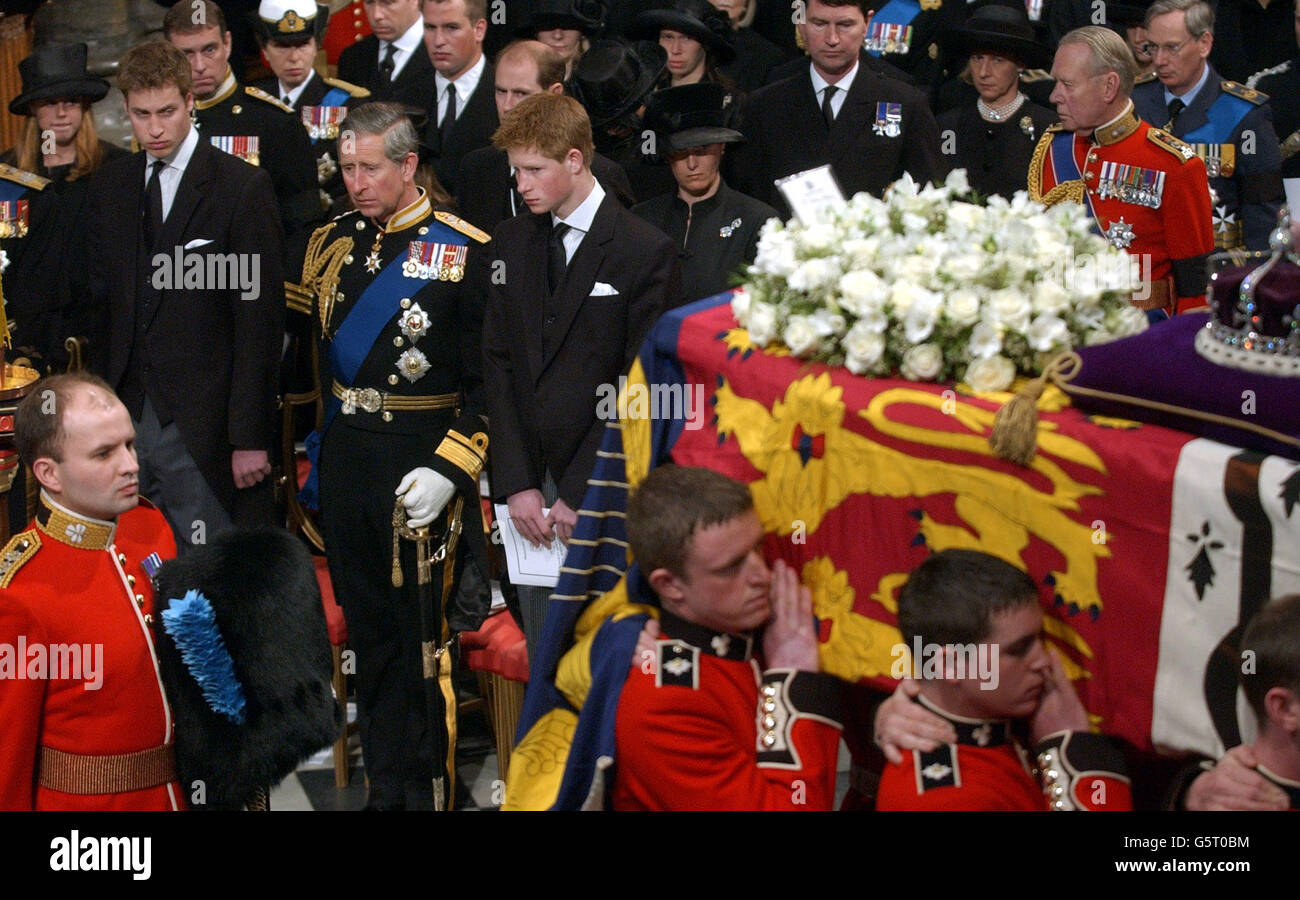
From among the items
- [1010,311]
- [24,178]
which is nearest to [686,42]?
[24,178]

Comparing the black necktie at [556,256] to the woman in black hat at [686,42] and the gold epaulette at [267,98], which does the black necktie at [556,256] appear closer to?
the woman in black hat at [686,42]

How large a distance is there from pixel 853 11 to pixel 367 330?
2.09 m

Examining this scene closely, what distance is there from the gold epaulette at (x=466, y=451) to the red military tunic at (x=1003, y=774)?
196cm

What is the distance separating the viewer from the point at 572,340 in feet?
13.7

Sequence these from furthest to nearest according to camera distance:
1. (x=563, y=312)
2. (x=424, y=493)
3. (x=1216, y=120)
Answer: (x=1216, y=120) → (x=424, y=493) → (x=563, y=312)

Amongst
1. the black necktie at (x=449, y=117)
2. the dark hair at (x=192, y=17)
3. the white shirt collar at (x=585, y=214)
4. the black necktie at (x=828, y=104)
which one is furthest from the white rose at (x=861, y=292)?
the dark hair at (x=192, y=17)

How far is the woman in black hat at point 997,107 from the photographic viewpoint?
5.99 m

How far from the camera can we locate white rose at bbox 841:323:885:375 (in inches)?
106

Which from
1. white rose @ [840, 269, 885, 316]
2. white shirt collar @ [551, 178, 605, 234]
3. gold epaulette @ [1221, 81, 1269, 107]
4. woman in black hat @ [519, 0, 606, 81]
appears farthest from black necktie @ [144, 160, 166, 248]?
gold epaulette @ [1221, 81, 1269, 107]

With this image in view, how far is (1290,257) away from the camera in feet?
7.88

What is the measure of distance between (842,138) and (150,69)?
2.20 metres

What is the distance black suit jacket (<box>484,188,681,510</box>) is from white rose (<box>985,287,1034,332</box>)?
5.30 feet

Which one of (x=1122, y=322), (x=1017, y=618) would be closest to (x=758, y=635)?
(x=1017, y=618)

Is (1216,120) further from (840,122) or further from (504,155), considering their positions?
(504,155)
